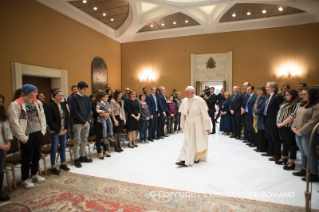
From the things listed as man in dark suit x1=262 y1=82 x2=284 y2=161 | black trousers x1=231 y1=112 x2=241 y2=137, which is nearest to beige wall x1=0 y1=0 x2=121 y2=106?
black trousers x1=231 y1=112 x2=241 y2=137

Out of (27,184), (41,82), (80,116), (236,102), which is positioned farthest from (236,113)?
(41,82)

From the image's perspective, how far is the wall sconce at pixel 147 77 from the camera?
11.2 meters

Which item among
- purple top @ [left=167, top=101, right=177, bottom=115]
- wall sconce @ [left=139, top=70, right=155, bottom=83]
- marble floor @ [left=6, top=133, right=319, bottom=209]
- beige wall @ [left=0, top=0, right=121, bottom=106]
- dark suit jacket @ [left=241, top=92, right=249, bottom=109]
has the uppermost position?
beige wall @ [left=0, top=0, right=121, bottom=106]

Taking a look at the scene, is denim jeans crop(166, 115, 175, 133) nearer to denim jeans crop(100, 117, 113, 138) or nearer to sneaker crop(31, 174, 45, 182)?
denim jeans crop(100, 117, 113, 138)

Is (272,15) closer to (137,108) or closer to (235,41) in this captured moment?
(235,41)

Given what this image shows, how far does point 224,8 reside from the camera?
324 inches

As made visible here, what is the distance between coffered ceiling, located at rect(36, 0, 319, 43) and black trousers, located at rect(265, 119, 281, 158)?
5029mm

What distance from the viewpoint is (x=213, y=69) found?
10.1 metres

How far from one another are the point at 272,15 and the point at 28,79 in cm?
1028

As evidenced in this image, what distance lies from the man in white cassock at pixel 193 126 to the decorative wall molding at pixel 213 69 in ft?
19.7

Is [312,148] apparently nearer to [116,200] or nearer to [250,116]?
[250,116]

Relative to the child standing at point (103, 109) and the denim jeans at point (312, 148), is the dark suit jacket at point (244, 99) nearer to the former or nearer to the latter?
the denim jeans at point (312, 148)

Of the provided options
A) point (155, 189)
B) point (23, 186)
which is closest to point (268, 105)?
point (155, 189)

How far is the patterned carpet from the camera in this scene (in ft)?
9.02
